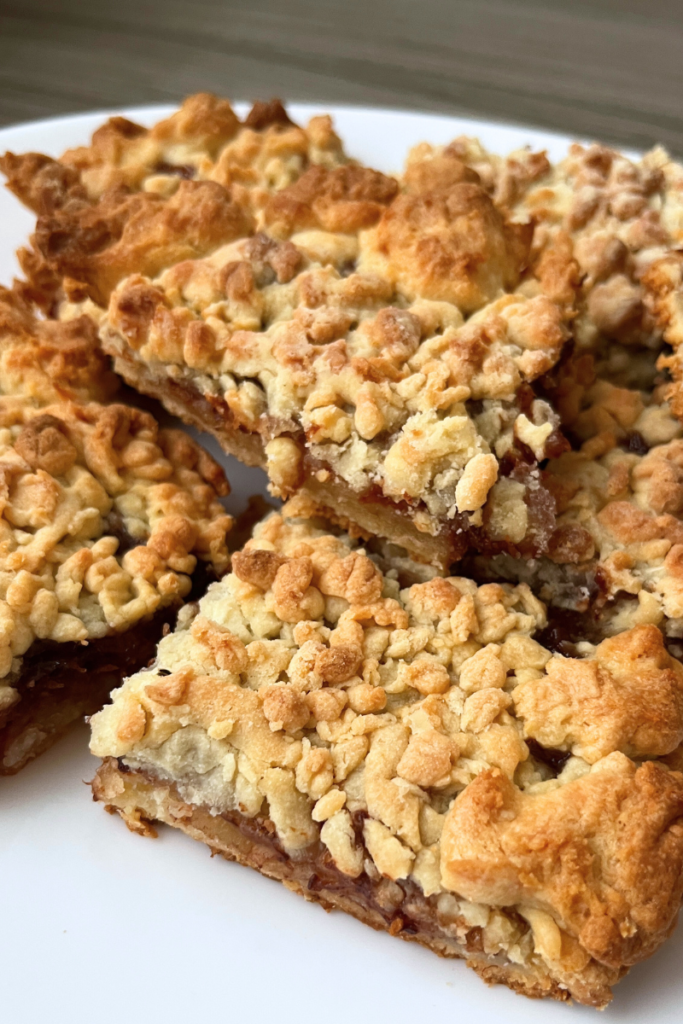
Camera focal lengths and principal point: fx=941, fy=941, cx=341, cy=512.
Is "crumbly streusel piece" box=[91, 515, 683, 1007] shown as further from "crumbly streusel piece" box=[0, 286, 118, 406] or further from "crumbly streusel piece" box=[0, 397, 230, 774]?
"crumbly streusel piece" box=[0, 286, 118, 406]

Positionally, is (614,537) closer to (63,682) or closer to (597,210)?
(597,210)

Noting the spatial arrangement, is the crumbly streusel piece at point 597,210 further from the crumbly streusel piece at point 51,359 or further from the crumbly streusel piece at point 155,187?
the crumbly streusel piece at point 51,359

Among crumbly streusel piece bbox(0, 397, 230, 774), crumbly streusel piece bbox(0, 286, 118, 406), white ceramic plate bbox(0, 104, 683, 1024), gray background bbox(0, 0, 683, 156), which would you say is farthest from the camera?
gray background bbox(0, 0, 683, 156)

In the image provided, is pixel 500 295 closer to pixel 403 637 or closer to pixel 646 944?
pixel 403 637

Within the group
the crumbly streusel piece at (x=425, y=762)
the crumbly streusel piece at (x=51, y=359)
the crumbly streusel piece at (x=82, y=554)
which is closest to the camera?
the crumbly streusel piece at (x=425, y=762)

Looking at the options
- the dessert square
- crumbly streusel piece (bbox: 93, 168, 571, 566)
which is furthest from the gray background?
crumbly streusel piece (bbox: 93, 168, 571, 566)

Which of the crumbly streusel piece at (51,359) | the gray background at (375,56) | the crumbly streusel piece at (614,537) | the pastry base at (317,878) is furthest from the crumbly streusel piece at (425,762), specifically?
the gray background at (375,56)
